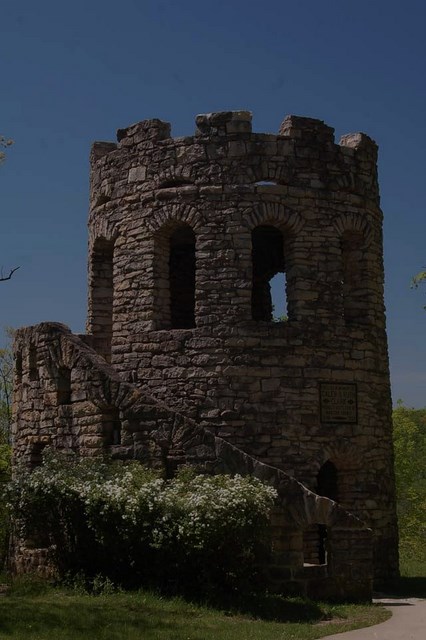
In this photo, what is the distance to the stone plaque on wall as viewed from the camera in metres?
13.2

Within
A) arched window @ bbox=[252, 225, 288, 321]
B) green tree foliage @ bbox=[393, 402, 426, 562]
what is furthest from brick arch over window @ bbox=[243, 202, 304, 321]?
green tree foliage @ bbox=[393, 402, 426, 562]

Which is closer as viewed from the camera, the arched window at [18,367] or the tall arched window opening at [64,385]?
the tall arched window opening at [64,385]

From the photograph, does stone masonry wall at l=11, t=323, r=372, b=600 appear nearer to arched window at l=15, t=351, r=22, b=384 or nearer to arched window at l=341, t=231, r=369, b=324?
arched window at l=15, t=351, r=22, b=384

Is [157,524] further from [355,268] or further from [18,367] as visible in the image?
[355,268]

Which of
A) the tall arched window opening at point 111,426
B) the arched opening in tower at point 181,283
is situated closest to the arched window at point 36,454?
the tall arched window opening at point 111,426

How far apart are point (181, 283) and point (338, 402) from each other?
15.8ft

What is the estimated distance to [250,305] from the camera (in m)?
13.3

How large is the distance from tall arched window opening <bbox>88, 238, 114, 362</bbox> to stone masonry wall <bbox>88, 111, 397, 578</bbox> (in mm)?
668

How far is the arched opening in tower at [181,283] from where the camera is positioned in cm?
1672

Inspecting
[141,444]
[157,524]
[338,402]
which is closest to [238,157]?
[338,402]

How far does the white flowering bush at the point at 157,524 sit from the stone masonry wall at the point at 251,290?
2.35m

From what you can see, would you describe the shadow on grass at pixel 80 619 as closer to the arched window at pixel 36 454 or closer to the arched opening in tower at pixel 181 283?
the arched window at pixel 36 454

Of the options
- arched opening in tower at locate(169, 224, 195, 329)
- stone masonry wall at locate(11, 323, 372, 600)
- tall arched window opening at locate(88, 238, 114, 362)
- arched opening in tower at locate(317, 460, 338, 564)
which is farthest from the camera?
arched opening in tower at locate(169, 224, 195, 329)

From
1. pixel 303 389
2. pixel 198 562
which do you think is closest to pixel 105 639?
pixel 198 562
